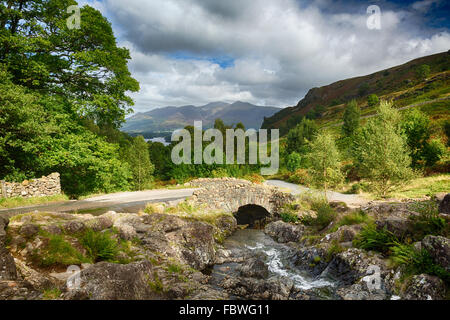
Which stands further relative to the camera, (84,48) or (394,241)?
(84,48)

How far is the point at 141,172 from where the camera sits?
37219 mm

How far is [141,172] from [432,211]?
34.2 meters

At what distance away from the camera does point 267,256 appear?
1605 centimetres

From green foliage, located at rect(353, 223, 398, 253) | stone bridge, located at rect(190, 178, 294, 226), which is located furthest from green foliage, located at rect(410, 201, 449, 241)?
stone bridge, located at rect(190, 178, 294, 226)

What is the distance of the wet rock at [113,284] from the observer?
6027 millimetres

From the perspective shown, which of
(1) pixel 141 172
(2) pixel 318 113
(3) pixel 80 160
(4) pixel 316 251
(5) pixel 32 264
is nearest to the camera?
(5) pixel 32 264

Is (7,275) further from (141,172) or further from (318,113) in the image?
(318,113)

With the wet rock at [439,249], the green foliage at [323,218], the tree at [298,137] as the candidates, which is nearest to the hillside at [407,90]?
the tree at [298,137]

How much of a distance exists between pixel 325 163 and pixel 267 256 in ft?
46.4

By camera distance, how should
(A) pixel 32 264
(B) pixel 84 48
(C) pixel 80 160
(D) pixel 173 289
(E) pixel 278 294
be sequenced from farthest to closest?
1. (B) pixel 84 48
2. (C) pixel 80 160
3. (E) pixel 278 294
4. (D) pixel 173 289
5. (A) pixel 32 264

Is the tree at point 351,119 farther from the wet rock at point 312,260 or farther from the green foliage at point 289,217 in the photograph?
the wet rock at point 312,260

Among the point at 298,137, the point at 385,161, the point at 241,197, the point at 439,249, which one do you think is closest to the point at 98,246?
the point at 439,249

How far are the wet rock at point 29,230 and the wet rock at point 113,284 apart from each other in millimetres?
2419
